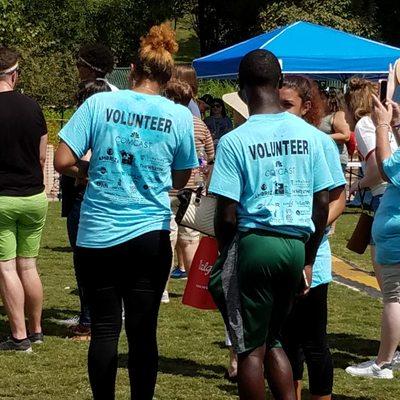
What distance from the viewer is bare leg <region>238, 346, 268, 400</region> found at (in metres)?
4.45

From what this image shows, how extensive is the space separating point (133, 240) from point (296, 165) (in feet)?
2.92

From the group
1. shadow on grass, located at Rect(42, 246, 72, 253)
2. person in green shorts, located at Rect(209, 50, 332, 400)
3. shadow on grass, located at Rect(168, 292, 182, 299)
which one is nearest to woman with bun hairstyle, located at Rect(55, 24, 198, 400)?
person in green shorts, located at Rect(209, 50, 332, 400)

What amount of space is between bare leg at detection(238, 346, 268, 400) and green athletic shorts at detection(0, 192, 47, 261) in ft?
8.53

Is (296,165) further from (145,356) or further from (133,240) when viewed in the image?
(145,356)

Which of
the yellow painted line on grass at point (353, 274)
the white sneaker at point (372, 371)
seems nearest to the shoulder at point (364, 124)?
the white sneaker at point (372, 371)

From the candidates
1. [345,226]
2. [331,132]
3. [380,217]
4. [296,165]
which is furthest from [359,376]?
Result: [345,226]

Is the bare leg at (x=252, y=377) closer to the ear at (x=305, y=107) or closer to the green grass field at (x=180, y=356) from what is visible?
the ear at (x=305, y=107)

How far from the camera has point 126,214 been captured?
15.9 feet

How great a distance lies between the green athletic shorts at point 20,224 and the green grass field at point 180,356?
26.4 inches

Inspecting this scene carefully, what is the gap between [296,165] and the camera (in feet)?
14.4

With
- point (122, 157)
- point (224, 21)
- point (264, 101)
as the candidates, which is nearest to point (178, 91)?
point (122, 157)

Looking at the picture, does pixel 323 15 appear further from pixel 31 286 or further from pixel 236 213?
pixel 236 213

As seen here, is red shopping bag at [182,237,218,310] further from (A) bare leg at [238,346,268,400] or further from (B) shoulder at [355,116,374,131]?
(A) bare leg at [238,346,268,400]

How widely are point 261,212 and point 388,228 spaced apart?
1854mm
